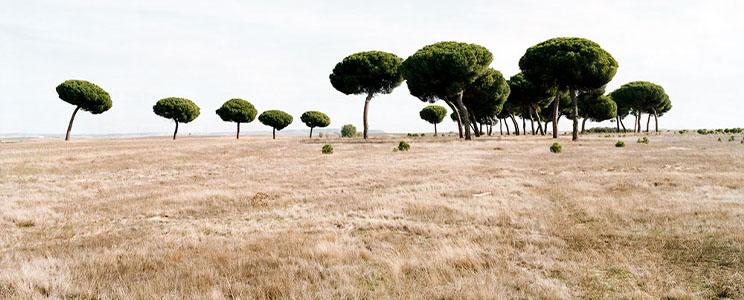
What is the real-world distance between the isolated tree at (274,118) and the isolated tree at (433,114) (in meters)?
34.0

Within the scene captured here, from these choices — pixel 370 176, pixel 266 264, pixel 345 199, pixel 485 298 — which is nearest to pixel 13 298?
pixel 266 264

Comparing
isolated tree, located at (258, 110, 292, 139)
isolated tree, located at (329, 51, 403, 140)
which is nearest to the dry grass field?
isolated tree, located at (329, 51, 403, 140)

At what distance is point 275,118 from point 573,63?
6874 centimetres

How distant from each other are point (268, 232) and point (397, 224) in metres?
2.95

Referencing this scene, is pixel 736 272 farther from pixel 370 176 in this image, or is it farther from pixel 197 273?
pixel 370 176

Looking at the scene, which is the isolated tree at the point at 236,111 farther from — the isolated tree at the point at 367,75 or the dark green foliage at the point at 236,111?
the isolated tree at the point at 367,75

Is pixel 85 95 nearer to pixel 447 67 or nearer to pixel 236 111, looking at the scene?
pixel 236 111

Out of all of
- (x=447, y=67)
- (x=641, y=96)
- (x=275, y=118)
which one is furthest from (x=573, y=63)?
(x=275, y=118)

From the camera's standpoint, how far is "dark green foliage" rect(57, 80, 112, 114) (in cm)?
6281

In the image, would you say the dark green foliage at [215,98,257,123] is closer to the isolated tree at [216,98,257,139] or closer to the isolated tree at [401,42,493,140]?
the isolated tree at [216,98,257,139]

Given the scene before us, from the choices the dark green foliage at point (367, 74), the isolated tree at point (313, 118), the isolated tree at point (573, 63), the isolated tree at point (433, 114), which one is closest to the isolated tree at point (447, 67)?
the isolated tree at point (573, 63)

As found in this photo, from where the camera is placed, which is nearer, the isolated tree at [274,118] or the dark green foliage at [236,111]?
the dark green foliage at [236,111]

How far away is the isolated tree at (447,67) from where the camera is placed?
4394 centimetres

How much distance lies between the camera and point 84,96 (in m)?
64.3
